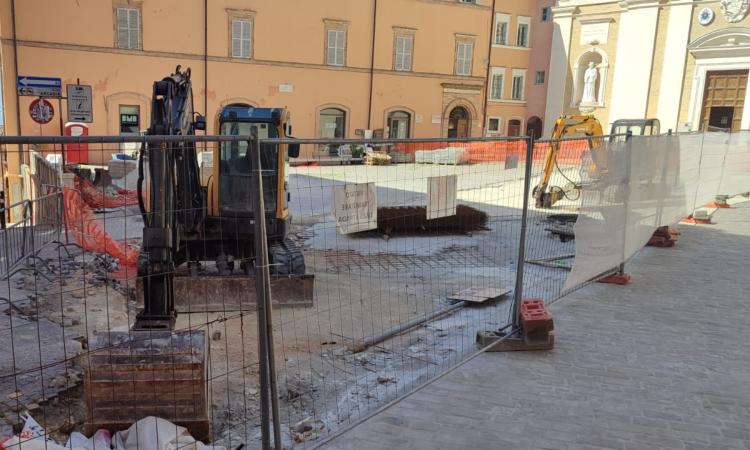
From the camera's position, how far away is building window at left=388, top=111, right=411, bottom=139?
112 ft

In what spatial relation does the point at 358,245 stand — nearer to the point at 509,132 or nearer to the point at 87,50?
the point at 87,50

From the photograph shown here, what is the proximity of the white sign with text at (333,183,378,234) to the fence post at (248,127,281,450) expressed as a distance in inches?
28.5

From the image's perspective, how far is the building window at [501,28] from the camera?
37.2m

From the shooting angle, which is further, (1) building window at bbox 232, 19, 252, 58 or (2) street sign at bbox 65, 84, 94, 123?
(1) building window at bbox 232, 19, 252, 58

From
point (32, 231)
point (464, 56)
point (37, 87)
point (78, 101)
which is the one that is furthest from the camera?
point (464, 56)

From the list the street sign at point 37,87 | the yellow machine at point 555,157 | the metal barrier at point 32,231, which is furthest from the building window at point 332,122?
the metal barrier at point 32,231

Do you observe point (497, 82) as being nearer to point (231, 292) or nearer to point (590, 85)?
point (590, 85)

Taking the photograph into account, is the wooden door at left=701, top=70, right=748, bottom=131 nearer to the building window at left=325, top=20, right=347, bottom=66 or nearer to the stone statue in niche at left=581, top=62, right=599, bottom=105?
the stone statue in niche at left=581, top=62, right=599, bottom=105

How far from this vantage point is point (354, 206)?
420cm

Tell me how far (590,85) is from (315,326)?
31.9 m

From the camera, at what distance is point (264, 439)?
3586 millimetres

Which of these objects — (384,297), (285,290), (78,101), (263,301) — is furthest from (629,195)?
(78,101)

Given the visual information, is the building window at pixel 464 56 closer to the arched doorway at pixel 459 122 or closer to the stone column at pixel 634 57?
the arched doorway at pixel 459 122

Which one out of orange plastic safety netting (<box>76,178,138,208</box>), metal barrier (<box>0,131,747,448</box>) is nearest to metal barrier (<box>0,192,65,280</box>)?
metal barrier (<box>0,131,747,448</box>)
